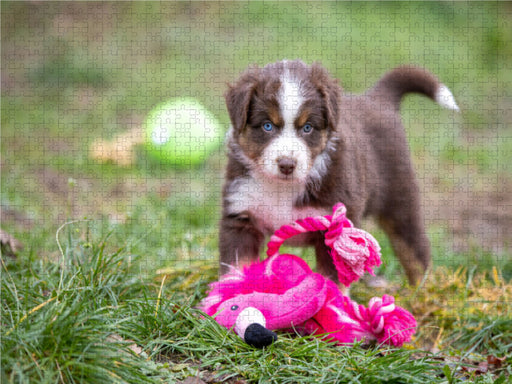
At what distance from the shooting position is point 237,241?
315 cm

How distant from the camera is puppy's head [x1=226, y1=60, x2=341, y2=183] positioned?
2930 millimetres

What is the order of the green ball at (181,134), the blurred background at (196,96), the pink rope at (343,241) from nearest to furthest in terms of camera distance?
the pink rope at (343,241) < the blurred background at (196,96) < the green ball at (181,134)

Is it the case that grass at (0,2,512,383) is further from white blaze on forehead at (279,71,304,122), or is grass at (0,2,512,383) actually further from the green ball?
white blaze on forehead at (279,71,304,122)

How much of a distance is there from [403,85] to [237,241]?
1.70 metres

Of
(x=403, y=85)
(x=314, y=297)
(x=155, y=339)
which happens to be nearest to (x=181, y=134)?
(x=403, y=85)

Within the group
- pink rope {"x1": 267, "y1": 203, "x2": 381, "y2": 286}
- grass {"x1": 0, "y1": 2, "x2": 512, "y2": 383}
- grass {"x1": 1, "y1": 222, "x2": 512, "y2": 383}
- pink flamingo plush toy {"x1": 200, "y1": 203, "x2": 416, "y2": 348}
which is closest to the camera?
grass {"x1": 1, "y1": 222, "x2": 512, "y2": 383}

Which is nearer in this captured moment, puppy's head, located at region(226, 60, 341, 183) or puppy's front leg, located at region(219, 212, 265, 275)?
puppy's head, located at region(226, 60, 341, 183)

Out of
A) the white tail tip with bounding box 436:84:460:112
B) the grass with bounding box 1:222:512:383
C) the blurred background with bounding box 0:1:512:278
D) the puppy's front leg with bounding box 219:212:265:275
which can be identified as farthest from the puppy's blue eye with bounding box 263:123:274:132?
the white tail tip with bounding box 436:84:460:112

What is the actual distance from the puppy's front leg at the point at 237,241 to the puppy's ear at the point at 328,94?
64cm

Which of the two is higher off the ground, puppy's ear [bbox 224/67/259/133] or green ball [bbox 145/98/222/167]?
puppy's ear [bbox 224/67/259/133]

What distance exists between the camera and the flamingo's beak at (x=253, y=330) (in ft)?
8.11

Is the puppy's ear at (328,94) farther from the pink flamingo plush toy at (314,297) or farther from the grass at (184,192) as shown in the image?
the grass at (184,192)

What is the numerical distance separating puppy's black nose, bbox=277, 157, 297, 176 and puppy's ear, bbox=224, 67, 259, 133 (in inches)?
13.8

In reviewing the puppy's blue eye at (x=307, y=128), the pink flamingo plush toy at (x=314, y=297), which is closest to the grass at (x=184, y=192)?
the pink flamingo plush toy at (x=314, y=297)
